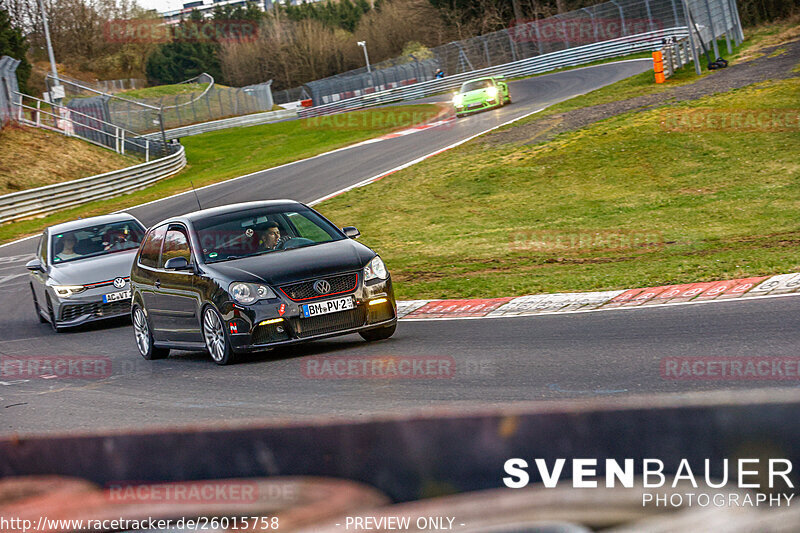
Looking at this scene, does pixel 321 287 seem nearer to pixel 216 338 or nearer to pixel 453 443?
pixel 216 338

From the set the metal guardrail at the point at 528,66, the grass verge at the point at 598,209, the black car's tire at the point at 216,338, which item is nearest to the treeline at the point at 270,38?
the metal guardrail at the point at 528,66

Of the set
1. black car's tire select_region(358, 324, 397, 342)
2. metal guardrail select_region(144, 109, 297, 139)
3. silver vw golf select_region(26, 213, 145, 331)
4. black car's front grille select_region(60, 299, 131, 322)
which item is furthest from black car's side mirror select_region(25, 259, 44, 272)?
metal guardrail select_region(144, 109, 297, 139)

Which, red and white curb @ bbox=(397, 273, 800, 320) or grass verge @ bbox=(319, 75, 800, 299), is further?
grass verge @ bbox=(319, 75, 800, 299)

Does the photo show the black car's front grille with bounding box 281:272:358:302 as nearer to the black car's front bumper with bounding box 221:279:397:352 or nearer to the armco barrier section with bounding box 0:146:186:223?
the black car's front bumper with bounding box 221:279:397:352

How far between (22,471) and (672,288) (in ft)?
25.9

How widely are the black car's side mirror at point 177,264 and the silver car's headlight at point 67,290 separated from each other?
171 inches

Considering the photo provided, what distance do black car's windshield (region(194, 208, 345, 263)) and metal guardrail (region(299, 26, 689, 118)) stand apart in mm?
44621

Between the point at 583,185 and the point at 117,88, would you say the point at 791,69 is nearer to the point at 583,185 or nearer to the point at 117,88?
the point at 583,185

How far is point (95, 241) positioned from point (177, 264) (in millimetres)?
5740

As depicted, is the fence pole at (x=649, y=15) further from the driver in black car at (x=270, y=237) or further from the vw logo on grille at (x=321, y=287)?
the vw logo on grille at (x=321, y=287)

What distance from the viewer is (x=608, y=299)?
1088cm

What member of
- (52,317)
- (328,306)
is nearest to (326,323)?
(328,306)

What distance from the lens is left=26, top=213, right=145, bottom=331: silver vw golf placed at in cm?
1409

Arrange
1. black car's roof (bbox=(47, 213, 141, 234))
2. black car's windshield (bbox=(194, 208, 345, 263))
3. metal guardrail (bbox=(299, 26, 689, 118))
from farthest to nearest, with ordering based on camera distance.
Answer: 1. metal guardrail (bbox=(299, 26, 689, 118))
2. black car's roof (bbox=(47, 213, 141, 234))
3. black car's windshield (bbox=(194, 208, 345, 263))
